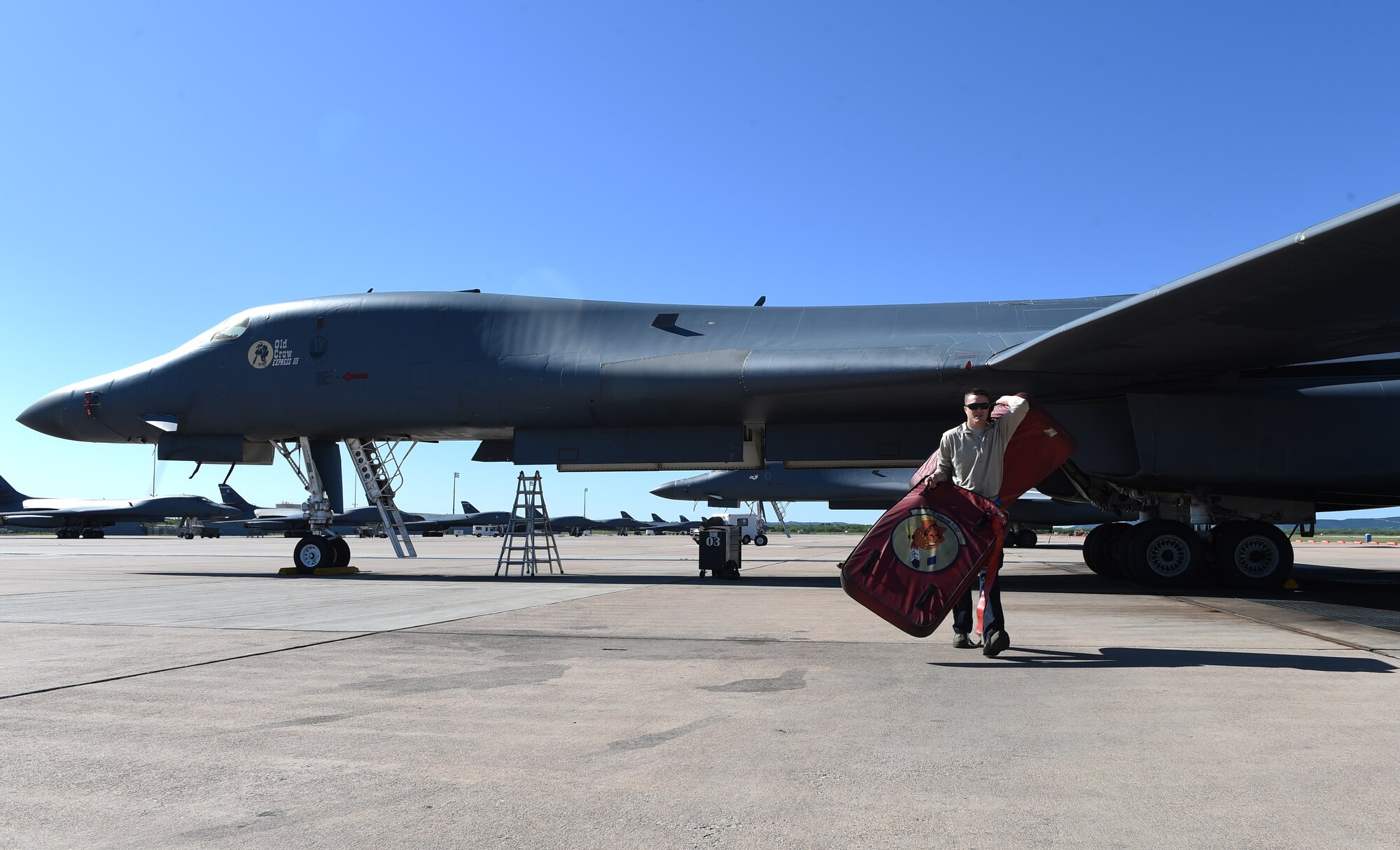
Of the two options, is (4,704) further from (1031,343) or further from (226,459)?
(226,459)

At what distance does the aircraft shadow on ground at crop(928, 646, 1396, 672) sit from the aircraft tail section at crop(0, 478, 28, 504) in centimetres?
6039

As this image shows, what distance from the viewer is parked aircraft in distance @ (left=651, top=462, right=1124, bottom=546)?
97.3ft

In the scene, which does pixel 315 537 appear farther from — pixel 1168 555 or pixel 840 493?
pixel 840 493

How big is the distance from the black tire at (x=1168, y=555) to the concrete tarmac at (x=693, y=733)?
3267 mm

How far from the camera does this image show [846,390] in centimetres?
1134

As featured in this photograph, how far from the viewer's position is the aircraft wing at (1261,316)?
6887 mm

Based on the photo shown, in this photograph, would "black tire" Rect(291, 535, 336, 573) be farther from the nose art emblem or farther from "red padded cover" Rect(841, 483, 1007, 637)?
"red padded cover" Rect(841, 483, 1007, 637)

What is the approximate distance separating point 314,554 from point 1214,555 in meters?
12.9

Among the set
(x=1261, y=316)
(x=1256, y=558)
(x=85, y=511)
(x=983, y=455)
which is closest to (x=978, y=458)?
(x=983, y=455)

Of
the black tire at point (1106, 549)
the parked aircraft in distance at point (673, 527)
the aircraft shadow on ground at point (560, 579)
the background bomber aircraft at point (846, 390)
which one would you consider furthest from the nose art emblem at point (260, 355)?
the parked aircraft in distance at point (673, 527)

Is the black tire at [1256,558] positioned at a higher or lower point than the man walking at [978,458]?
lower

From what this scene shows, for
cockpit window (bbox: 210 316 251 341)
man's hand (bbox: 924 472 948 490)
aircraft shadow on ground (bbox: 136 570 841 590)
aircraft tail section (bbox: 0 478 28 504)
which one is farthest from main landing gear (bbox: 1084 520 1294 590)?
aircraft tail section (bbox: 0 478 28 504)

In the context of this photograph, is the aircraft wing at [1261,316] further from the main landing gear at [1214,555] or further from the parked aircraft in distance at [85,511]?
the parked aircraft in distance at [85,511]

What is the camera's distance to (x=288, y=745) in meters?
3.25
